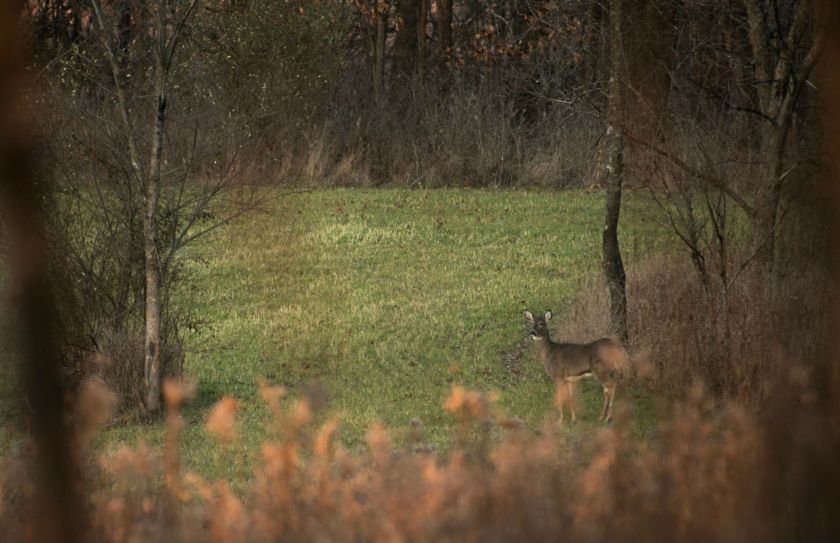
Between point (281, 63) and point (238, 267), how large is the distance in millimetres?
8419

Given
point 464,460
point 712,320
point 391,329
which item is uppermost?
point 464,460

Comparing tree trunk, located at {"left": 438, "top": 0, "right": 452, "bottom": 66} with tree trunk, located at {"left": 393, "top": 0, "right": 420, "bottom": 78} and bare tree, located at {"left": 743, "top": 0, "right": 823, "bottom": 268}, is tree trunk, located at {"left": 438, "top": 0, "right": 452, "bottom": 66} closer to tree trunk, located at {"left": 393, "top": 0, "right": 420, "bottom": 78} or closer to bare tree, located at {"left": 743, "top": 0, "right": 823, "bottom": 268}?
tree trunk, located at {"left": 393, "top": 0, "right": 420, "bottom": 78}

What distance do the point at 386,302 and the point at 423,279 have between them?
1.60 m

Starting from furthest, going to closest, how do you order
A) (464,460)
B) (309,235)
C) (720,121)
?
(309,235) → (720,121) → (464,460)

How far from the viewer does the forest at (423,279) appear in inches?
146

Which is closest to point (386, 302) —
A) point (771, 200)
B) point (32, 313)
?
point (771, 200)

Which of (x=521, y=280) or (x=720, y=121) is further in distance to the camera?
(x=521, y=280)

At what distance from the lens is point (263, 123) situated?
25.6 metres

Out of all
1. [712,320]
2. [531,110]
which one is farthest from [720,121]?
[531,110]

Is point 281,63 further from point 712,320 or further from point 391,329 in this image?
point 712,320

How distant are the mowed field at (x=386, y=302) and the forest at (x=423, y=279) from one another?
0.07 m

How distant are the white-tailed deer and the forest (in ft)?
0.14

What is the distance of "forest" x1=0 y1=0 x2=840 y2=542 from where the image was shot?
3.72 metres

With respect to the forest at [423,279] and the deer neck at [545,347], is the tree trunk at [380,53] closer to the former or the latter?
the forest at [423,279]
